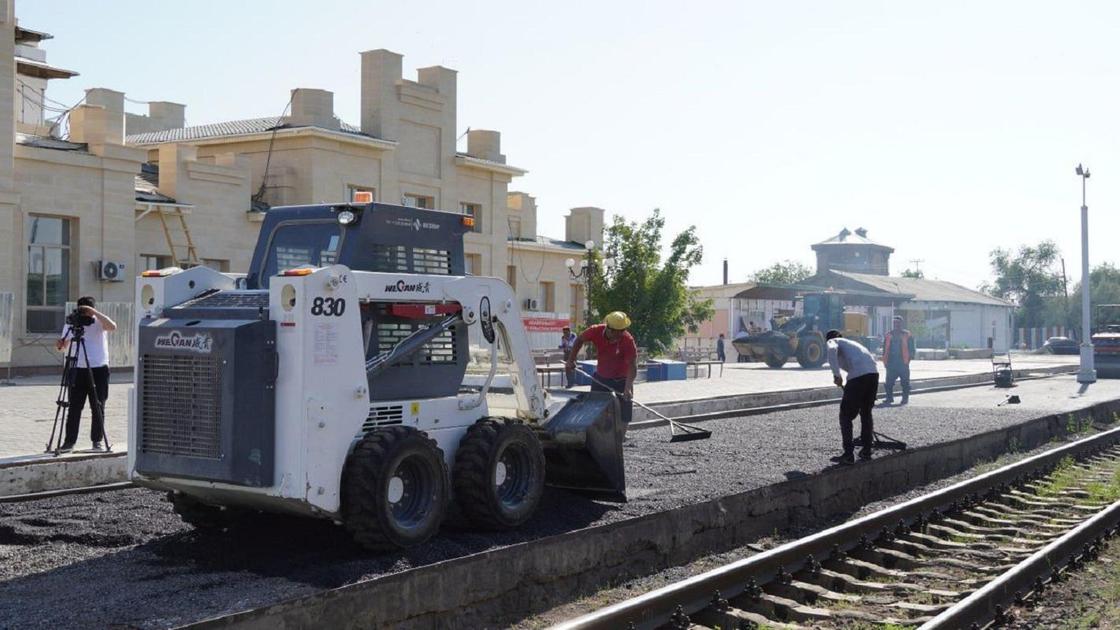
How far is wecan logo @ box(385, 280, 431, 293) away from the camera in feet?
28.9

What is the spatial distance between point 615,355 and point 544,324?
93.6ft

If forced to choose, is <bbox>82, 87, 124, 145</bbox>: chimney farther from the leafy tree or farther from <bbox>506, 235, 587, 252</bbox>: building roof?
the leafy tree

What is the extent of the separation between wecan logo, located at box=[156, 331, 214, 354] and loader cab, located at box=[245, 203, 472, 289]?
1.11 meters

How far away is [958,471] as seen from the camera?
16.3 meters

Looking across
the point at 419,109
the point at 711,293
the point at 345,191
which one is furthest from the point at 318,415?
the point at 711,293

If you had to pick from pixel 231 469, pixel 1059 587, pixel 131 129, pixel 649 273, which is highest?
pixel 131 129

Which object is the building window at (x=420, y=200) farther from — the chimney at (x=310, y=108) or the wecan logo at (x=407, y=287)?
the wecan logo at (x=407, y=287)

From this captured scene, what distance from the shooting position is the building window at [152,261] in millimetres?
30597

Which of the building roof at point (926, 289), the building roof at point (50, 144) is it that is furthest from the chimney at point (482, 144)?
the building roof at point (926, 289)

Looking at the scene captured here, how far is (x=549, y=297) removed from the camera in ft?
156

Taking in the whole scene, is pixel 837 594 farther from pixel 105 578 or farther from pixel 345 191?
pixel 345 191

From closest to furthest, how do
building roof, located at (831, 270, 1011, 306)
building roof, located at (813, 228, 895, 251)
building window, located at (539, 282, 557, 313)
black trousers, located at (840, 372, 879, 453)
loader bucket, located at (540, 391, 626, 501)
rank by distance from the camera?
loader bucket, located at (540, 391, 626, 501), black trousers, located at (840, 372, 879, 453), building window, located at (539, 282, 557, 313), building roof, located at (831, 270, 1011, 306), building roof, located at (813, 228, 895, 251)

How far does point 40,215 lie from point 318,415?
22.3 metres

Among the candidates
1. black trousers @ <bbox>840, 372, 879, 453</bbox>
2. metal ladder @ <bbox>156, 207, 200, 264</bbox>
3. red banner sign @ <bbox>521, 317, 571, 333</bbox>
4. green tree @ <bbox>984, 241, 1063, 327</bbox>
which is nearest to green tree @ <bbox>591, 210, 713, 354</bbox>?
red banner sign @ <bbox>521, 317, 571, 333</bbox>
